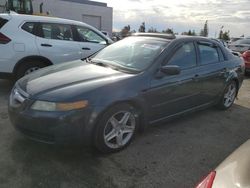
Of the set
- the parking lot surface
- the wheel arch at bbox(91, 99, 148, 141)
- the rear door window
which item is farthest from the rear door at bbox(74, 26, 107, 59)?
the wheel arch at bbox(91, 99, 148, 141)

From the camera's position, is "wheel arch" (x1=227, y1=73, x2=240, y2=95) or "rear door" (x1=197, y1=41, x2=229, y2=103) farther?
"wheel arch" (x1=227, y1=73, x2=240, y2=95)

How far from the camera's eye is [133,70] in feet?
13.0

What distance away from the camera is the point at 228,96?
5.77 meters

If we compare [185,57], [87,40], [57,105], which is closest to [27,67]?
[87,40]

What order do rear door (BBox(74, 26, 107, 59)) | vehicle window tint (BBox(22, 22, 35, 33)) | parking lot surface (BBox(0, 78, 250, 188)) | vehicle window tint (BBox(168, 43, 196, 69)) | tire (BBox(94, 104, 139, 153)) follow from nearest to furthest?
1. parking lot surface (BBox(0, 78, 250, 188))
2. tire (BBox(94, 104, 139, 153))
3. vehicle window tint (BBox(168, 43, 196, 69))
4. vehicle window tint (BBox(22, 22, 35, 33))
5. rear door (BBox(74, 26, 107, 59))

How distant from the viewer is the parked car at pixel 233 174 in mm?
1661

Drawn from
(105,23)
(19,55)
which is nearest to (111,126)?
(19,55)

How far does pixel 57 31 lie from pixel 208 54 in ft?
11.2

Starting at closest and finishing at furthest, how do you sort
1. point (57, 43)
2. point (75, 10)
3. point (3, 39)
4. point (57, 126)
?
point (57, 126) → point (3, 39) → point (57, 43) → point (75, 10)

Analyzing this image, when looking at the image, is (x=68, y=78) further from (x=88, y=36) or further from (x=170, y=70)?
(x=88, y=36)

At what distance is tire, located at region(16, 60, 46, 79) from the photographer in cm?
610

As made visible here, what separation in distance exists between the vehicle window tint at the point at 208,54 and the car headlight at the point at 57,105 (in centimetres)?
244

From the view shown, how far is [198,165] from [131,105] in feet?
3.62

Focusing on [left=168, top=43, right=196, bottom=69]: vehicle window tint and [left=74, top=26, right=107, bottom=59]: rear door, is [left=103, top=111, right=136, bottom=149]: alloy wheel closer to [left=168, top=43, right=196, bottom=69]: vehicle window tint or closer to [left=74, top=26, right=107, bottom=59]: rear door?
[left=168, top=43, right=196, bottom=69]: vehicle window tint
